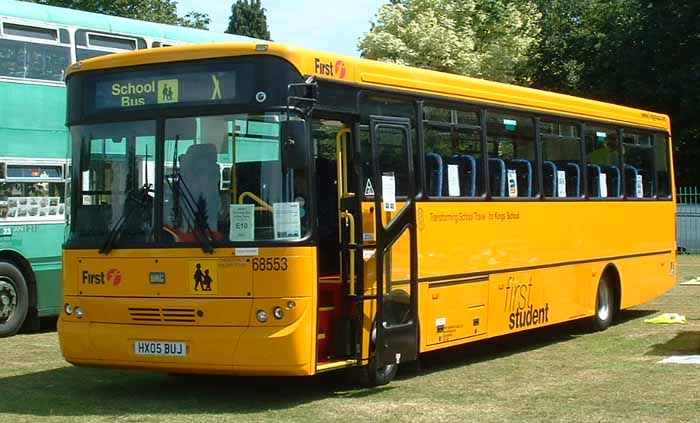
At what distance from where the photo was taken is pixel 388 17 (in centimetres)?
5109

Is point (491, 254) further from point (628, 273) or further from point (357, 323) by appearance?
point (628, 273)

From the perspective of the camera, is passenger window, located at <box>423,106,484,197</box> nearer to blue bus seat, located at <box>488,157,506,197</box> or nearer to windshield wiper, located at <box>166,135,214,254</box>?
blue bus seat, located at <box>488,157,506,197</box>

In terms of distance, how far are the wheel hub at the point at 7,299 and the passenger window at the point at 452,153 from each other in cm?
727

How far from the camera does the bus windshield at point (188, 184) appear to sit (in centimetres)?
1027

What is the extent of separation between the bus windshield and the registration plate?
0.92 meters

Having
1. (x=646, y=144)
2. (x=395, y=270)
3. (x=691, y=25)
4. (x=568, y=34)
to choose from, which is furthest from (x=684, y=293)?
(x=568, y=34)

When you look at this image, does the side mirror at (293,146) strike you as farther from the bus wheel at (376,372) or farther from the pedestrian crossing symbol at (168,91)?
the bus wheel at (376,372)

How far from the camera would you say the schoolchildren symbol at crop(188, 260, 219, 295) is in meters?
10.4

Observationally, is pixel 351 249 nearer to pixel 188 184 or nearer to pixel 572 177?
pixel 188 184

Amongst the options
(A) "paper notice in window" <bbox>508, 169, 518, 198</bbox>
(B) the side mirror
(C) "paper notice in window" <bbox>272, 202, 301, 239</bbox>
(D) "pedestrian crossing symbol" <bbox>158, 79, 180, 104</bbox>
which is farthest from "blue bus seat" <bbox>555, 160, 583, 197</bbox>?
(D) "pedestrian crossing symbol" <bbox>158, 79, 180, 104</bbox>

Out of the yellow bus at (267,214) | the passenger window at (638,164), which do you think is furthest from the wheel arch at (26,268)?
the passenger window at (638,164)

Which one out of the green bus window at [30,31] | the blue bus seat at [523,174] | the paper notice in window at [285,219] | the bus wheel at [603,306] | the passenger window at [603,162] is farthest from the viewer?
the green bus window at [30,31]

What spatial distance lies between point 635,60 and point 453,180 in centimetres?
3326

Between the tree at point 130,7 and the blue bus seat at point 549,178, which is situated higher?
the tree at point 130,7
